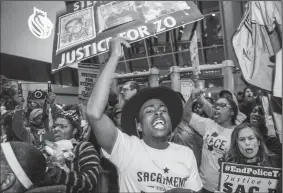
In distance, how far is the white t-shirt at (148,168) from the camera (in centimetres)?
164

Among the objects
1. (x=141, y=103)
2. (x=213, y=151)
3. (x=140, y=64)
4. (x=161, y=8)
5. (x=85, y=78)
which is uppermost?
(x=140, y=64)

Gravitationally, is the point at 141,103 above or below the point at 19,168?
above

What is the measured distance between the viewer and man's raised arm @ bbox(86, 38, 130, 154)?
1.47m

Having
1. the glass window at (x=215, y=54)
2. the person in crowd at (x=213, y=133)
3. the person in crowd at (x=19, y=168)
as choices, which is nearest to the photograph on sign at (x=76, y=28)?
the person in crowd at (x=19, y=168)

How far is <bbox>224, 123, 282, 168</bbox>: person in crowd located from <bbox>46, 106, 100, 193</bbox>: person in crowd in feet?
3.98

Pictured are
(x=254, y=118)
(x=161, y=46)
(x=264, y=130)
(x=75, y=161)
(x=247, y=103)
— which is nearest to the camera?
(x=75, y=161)

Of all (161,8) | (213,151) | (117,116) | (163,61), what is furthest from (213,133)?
(163,61)

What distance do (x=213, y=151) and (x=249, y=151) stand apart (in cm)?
44

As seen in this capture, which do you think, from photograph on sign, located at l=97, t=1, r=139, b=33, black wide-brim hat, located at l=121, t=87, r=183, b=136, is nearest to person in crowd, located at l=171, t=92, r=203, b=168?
black wide-brim hat, located at l=121, t=87, r=183, b=136

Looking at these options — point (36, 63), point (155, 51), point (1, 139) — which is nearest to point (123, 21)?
point (36, 63)

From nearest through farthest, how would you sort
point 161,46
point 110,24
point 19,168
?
1. point 19,168
2. point 110,24
3. point 161,46

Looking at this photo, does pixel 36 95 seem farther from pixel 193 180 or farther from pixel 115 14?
pixel 193 180

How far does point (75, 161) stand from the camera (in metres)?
1.90

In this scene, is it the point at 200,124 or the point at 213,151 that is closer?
the point at 213,151
